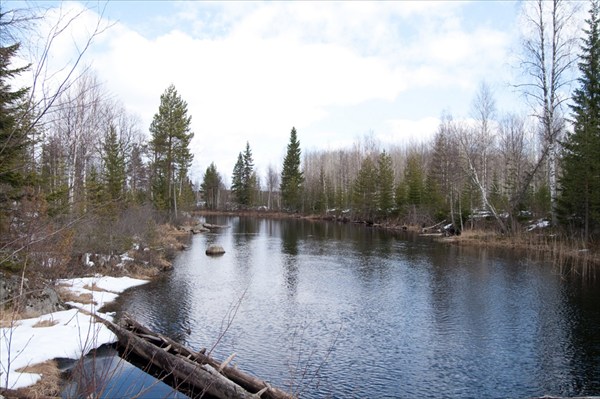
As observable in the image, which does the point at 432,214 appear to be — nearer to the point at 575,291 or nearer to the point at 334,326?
the point at 575,291

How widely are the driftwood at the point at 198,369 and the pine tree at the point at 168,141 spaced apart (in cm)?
3388

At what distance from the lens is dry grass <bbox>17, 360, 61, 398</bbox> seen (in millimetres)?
7349

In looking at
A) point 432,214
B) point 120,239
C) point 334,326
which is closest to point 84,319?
point 334,326

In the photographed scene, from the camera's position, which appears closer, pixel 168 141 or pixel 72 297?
pixel 72 297

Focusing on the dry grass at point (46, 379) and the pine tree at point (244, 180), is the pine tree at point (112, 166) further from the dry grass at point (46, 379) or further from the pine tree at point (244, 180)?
the pine tree at point (244, 180)

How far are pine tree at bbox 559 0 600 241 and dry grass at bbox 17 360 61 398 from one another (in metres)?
25.7

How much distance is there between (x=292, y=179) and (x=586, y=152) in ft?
182

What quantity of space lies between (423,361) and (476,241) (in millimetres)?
24399

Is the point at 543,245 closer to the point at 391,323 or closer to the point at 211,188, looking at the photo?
the point at 391,323

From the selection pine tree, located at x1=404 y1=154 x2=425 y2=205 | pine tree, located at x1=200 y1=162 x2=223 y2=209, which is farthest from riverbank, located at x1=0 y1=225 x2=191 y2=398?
pine tree, located at x1=200 y1=162 x2=223 y2=209

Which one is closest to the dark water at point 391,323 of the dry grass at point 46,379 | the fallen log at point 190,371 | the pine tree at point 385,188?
the fallen log at point 190,371

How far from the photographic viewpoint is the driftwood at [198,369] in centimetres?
752

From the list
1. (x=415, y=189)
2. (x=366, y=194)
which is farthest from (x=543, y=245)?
(x=366, y=194)

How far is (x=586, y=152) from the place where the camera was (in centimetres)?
2416
